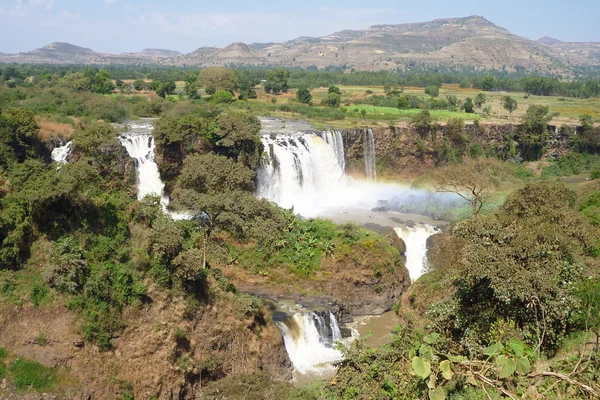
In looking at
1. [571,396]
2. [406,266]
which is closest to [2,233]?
[571,396]

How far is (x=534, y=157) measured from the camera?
166ft

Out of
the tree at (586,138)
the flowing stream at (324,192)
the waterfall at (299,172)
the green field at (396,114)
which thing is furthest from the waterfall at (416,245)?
the tree at (586,138)

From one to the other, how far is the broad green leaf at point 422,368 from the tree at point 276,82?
71.4 meters

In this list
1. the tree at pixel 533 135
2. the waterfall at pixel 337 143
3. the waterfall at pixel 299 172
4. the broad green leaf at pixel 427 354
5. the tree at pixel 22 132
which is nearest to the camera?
the broad green leaf at pixel 427 354

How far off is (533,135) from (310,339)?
124 ft

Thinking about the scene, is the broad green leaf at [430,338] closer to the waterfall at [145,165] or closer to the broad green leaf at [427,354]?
the broad green leaf at [427,354]

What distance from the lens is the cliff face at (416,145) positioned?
42562 mm

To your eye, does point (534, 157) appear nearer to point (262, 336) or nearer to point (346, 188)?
point (346, 188)

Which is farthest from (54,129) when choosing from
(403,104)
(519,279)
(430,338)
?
(403,104)

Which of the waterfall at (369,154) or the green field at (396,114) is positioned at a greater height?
the green field at (396,114)

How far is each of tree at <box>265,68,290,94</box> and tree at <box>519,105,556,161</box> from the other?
35.8m

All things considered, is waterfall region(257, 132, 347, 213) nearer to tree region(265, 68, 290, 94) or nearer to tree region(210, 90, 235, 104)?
tree region(210, 90, 235, 104)

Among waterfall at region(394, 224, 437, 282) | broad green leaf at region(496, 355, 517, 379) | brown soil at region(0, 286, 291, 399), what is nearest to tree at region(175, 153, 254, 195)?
brown soil at region(0, 286, 291, 399)

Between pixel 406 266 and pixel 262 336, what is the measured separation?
484 inches
